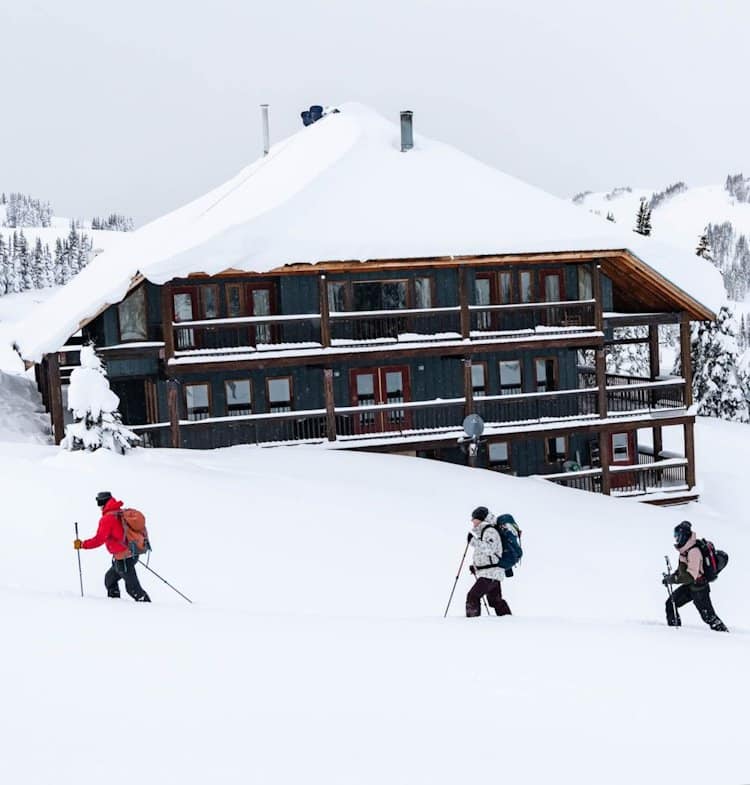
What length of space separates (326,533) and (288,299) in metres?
12.2

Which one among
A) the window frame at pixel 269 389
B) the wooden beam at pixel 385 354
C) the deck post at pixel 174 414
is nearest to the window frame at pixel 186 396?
the wooden beam at pixel 385 354

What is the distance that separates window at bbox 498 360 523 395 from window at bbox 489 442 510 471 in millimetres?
1617

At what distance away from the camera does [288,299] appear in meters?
28.4

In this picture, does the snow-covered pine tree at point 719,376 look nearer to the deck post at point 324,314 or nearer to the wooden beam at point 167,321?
the deck post at point 324,314

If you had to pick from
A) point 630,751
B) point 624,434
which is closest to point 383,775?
point 630,751

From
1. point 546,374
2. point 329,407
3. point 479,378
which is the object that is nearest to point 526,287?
point 546,374

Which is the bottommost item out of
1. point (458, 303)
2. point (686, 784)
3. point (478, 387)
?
point (686, 784)

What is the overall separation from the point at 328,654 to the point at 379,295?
20.0 meters

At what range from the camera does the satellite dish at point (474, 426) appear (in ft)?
87.5

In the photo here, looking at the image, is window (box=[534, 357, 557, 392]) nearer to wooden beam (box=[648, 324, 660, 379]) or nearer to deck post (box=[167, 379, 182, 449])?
wooden beam (box=[648, 324, 660, 379])

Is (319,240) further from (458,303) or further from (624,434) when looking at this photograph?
(624,434)

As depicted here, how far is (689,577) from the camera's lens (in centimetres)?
1186

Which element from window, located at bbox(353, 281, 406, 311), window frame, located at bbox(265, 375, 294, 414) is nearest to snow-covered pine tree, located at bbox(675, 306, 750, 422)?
window, located at bbox(353, 281, 406, 311)

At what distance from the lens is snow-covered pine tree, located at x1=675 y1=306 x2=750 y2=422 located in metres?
50.7
